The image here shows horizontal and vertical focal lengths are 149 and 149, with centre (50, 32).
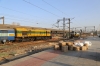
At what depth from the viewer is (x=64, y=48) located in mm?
12453

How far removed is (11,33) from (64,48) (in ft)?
59.1

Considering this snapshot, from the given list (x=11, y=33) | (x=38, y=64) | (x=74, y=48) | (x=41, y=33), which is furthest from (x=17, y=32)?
(x=38, y=64)

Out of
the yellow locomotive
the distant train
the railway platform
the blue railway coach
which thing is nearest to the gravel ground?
the railway platform

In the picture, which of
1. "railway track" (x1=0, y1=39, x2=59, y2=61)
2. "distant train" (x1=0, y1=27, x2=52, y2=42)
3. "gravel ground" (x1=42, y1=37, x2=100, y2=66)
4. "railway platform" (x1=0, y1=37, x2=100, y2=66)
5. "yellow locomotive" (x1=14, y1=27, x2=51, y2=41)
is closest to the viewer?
"gravel ground" (x1=42, y1=37, x2=100, y2=66)

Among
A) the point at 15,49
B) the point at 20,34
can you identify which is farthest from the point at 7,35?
the point at 15,49

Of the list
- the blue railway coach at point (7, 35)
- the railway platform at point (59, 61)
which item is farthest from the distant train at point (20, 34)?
the railway platform at point (59, 61)

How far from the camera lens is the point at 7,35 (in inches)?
1068

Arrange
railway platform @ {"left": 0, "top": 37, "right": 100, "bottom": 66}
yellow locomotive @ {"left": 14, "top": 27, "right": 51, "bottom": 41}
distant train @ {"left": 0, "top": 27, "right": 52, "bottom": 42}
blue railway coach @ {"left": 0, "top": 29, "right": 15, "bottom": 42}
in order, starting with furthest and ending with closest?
yellow locomotive @ {"left": 14, "top": 27, "right": 51, "bottom": 41}, distant train @ {"left": 0, "top": 27, "right": 52, "bottom": 42}, blue railway coach @ {"left": 0, "top": 29, "right": 15, "bottom": 42}, railway platform @ {"left": 0, "top": 37, "right": 100, "bottom": 66}

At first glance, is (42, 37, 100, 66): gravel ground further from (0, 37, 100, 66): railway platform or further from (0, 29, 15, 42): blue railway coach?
(0, 29, 15, 42): blue railway coach

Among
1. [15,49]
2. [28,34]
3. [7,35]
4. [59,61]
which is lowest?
[15,49]

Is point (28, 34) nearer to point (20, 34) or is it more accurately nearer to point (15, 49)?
point (20, 34)

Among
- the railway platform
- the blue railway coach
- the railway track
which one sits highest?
the blue railway coach

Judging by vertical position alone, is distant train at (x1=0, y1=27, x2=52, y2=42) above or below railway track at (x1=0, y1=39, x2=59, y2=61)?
above

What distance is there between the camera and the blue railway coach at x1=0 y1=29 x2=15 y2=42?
26125mm
